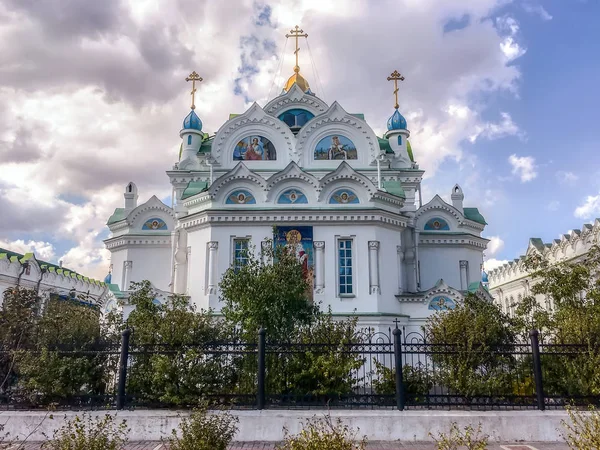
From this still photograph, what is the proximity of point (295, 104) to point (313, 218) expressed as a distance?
334 inches

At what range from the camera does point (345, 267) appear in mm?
19203

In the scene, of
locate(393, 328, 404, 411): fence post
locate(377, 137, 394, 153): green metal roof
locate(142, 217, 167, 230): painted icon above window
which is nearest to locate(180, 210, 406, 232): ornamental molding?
locate(142, 217, 167, 230): painted icon above window

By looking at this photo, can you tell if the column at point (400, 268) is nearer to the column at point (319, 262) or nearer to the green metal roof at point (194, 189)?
the column at point (319, 262)

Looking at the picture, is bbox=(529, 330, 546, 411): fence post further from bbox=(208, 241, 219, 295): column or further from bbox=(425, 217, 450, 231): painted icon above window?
bbox=(425, 217, 450, 231): painted icon above window

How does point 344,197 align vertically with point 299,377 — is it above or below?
above

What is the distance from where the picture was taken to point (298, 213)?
19.1 metres

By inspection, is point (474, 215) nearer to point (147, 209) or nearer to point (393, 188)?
point (393, 188)

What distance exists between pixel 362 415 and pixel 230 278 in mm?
5159

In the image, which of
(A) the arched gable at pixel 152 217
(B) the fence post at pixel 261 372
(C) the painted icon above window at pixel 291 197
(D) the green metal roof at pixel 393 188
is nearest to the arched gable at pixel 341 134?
(D) the green metal roof at pixel 393 188

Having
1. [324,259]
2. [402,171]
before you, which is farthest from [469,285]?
[324,259]

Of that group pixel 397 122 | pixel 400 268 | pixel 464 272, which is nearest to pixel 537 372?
pixel 400 268

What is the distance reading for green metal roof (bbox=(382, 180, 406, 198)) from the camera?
2111cm

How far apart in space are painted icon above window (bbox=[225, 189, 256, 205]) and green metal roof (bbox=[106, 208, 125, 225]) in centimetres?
759

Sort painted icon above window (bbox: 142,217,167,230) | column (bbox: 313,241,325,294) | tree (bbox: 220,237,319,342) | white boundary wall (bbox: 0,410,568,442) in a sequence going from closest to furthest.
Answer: white boundary wall (bbox: 0,410,568,442) → tree (bbox: 220,237,319,342) → column (bbox: 313,241,325,294) → painted icon above window (bbox: 142,217,167,230)
